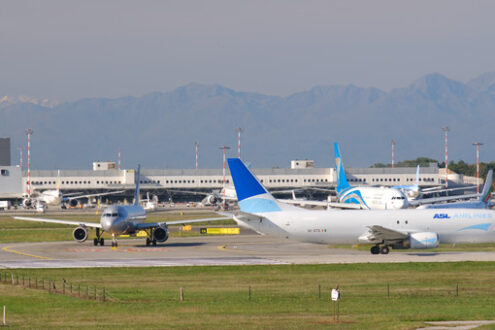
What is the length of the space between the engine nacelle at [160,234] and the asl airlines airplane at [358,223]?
1429 cm

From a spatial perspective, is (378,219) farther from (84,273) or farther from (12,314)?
(12,314)

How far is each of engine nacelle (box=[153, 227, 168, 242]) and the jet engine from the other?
74.5 feet

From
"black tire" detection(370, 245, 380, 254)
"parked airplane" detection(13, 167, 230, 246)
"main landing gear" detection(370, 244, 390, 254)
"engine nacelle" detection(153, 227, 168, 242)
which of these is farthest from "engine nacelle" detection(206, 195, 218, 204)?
"main landing gear" detection(370, 244, 390, 254)

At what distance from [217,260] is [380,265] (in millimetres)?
11850

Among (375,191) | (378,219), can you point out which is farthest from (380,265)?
(375,191)

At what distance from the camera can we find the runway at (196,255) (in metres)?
59.3

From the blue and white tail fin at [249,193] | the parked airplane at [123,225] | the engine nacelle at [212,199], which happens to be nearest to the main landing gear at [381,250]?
the blue and white tail fin at [249,193]

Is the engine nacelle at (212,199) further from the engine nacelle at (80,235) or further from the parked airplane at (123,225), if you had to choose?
the engine nacelle at (80,235)

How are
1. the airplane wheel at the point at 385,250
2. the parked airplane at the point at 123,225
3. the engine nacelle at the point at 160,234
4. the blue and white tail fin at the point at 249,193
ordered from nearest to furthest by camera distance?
the blue and white tail fin at the point at 249,193
the airplane wheel at the point at 385,250
the parked airplane at the point at 123,225
the engine nacelle at the point at 160,234

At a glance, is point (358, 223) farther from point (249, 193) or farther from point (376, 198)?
point (376, 198)

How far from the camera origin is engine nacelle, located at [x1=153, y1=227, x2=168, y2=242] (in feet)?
252

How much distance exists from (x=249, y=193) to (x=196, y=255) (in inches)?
249

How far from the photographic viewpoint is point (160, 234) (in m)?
76.7

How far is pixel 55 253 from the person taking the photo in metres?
68.9
